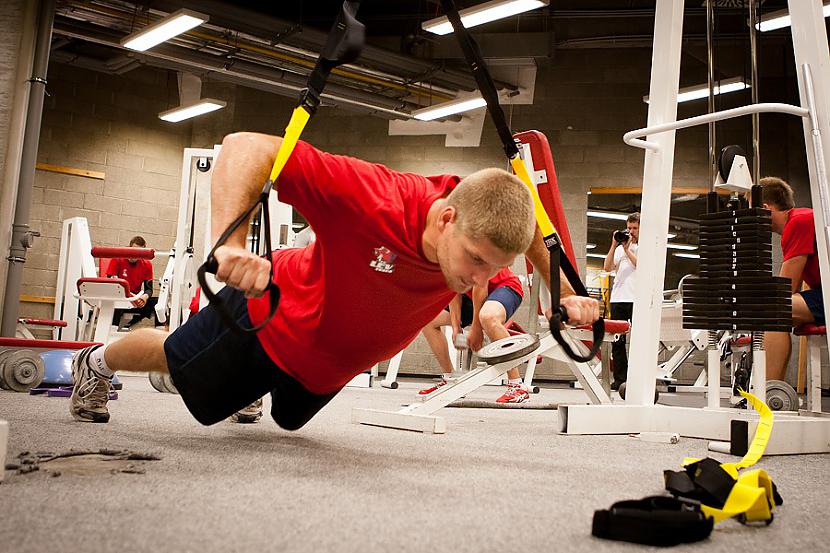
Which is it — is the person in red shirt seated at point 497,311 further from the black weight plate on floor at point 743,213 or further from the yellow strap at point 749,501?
the yellow strap at point 749,501

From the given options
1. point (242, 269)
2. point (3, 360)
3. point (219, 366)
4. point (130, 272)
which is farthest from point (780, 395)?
point (130, 272)

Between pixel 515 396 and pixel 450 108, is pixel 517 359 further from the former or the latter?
pixel 450 108

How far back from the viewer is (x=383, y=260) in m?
1.65

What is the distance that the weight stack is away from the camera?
2.57 metres

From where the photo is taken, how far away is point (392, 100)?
966 centimetres

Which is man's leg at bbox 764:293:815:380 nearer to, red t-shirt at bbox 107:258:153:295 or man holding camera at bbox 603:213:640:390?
man holding camera at bbox 603:213:640:390

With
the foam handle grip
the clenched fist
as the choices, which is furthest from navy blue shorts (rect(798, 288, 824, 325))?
the foam handle grip

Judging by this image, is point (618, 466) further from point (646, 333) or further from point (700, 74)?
point (700, 74)

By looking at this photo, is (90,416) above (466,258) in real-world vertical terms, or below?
below

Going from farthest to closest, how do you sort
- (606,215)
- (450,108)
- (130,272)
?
(606,215) < (450,108) < (130,272)

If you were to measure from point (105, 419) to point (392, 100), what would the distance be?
7816 millimetres

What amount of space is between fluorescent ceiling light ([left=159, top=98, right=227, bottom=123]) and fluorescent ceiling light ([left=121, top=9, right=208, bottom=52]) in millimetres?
1258

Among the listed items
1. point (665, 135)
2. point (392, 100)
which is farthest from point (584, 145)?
point (665, 135)

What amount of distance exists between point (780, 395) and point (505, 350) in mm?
1757
